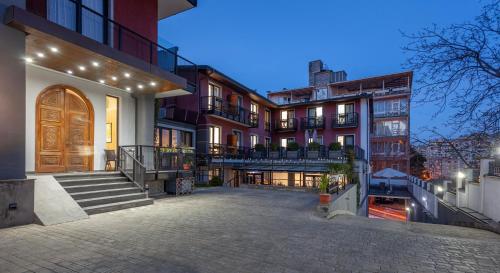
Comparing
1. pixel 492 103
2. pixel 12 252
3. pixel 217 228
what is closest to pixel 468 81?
pixel 492 103

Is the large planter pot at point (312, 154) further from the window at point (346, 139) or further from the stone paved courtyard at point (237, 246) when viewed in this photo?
the stone paved courtyard at point (237, 246)

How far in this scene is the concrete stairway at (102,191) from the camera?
7.60 meters

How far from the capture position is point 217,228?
20.0 feet

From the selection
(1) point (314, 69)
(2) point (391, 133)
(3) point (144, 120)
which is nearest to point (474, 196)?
(3) point (144, 120)

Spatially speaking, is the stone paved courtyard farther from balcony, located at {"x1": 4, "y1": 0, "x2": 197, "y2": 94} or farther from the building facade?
the building facade

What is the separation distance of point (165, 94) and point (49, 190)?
666 cm

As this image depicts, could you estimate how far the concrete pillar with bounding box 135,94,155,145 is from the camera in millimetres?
11734

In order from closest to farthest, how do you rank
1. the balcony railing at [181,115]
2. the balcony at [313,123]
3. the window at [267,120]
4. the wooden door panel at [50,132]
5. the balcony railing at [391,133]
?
the wooden door panel at [50,132] < the balcony railing at [181,115] < the balcony at [313,123] < the window at [267,120] < the balcony railing at [391,133]

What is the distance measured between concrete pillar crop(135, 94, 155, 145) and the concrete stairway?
→ 7.96ft

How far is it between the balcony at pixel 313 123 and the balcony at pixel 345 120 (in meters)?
1.13

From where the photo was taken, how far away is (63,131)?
30.6ft

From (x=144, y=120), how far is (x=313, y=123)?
1925cm

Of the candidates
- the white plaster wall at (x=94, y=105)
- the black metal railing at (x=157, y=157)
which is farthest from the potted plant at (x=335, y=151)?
the white plaster wall at (x=94, y=105)

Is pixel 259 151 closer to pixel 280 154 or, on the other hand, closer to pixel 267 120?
pixel 280 154
